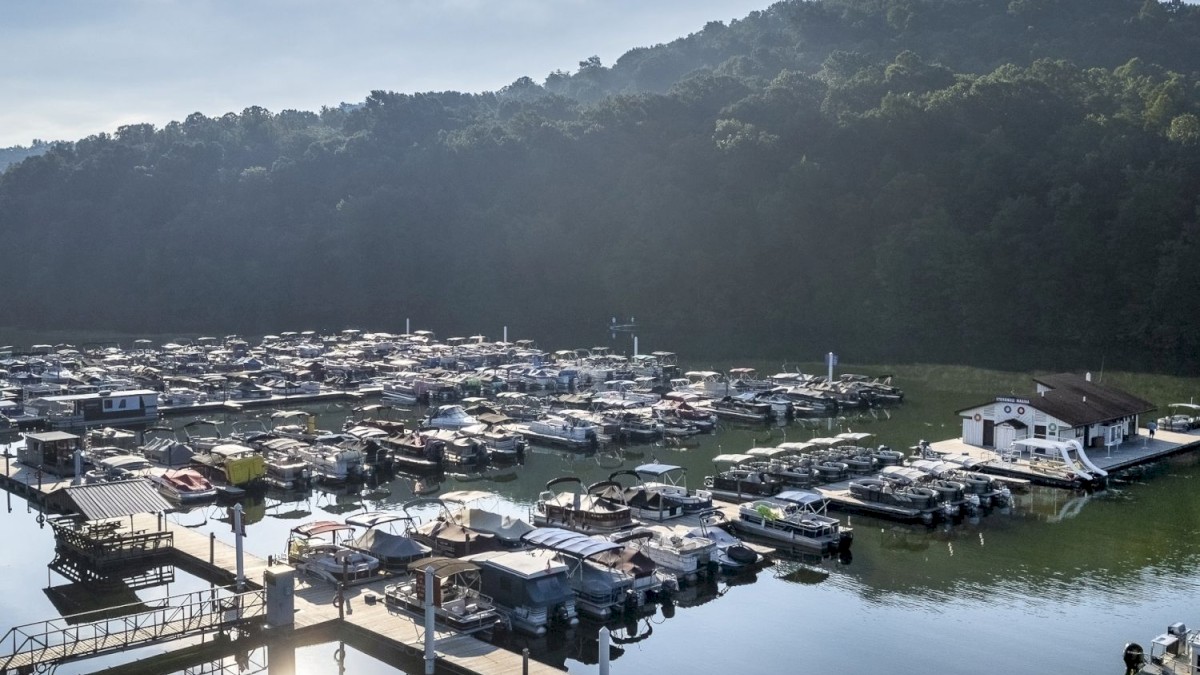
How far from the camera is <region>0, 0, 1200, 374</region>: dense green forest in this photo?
63156mm

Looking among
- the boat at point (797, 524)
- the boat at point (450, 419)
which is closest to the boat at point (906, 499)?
the boat at point (797, 524)

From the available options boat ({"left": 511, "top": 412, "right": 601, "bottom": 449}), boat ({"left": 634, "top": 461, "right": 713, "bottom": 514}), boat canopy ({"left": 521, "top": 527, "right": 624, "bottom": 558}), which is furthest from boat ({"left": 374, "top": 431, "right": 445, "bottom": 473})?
boat canopy ({"left": 521, "top": 527, "right": 624, "bottom": 558})

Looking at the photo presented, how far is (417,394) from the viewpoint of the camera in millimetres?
45750

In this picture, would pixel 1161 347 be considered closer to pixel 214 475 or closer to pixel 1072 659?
pixel 1072 659

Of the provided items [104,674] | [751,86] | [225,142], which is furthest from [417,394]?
[225,142]

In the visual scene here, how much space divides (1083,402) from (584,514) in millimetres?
18586

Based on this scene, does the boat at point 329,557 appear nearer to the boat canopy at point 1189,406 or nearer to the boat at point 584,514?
the boat at point 584,514

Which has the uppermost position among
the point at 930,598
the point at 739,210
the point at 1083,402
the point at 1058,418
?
the point at 739,210

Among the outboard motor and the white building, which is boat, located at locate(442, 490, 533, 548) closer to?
the outboard motor

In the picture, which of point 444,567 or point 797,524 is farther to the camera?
point 797,524

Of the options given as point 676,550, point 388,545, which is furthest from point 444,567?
point 676,550

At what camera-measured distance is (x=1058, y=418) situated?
31.6 m

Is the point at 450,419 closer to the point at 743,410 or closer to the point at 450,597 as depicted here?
the point at 743,410

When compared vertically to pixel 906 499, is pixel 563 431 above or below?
above
